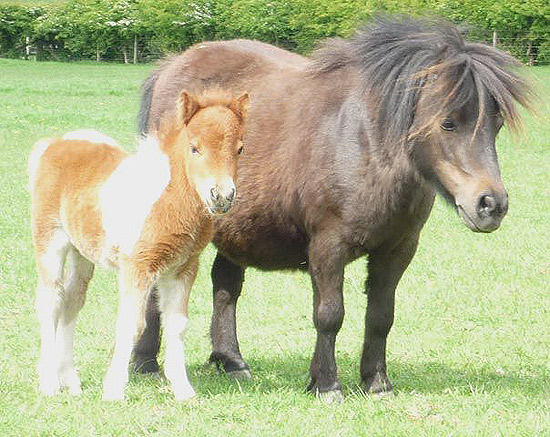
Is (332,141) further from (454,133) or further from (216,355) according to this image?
(216,355)

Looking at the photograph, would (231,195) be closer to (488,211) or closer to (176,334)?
(176,334)

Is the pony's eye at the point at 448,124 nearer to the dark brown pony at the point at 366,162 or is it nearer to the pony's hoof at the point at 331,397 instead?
the dark brown pony at the point at 366,162

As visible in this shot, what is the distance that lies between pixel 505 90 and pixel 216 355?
2547mm

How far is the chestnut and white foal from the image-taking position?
16.3 feet

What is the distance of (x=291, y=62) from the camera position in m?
6.63

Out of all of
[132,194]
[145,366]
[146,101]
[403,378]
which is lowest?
[145,366]

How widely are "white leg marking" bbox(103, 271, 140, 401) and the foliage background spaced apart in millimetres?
32194

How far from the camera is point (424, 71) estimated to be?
5.21 metres

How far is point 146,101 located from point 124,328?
2.27 metres

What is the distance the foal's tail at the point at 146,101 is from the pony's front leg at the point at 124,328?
73.9 inches

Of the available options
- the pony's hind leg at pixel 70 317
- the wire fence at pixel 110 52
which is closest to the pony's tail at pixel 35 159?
the pony's hind leg at pixel 70 317

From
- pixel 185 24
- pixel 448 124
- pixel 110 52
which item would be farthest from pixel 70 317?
pixel 110 52

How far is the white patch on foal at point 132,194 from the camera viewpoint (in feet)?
16.9

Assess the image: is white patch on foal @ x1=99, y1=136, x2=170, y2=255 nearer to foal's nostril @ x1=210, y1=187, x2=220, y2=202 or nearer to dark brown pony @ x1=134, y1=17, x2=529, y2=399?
foal's nostril @ x1=210, y1=187, x2=220, y2=202
